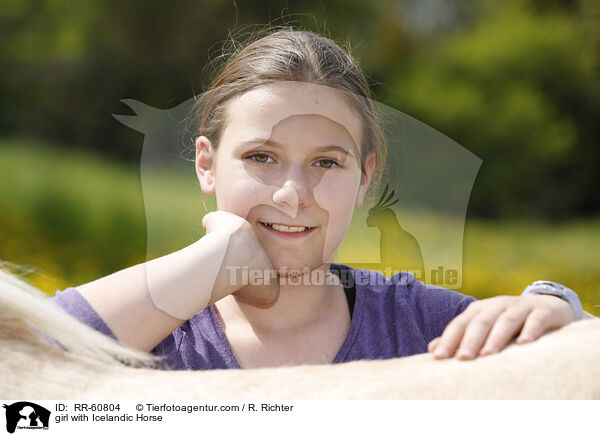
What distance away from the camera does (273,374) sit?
2.34 ft

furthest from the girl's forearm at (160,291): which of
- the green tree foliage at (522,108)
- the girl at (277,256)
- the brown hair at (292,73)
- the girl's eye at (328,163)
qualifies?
the green tree foliage at (522,108)

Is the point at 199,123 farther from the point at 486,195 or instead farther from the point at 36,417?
the point at 486,195

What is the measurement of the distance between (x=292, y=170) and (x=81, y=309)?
0.44m

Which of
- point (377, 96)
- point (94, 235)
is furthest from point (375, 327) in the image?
point (94, 235)

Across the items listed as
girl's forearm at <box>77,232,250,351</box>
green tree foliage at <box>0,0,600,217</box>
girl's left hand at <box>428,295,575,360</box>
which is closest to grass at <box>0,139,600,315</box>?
green tree foliage at <box>0,0,600,217</box>

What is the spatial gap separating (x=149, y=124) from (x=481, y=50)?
659 cm

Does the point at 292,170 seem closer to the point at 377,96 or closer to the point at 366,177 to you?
the point at 366,177

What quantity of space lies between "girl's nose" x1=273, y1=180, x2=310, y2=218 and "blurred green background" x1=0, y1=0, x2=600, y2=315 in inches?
18.5

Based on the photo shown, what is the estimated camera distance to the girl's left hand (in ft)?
2.33

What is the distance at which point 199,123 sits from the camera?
58.0 inches

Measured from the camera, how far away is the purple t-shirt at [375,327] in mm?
1151

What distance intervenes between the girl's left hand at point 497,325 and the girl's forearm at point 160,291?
40 cm

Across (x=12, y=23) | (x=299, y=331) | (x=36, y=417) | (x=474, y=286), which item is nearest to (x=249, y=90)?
(x=299, y=331)

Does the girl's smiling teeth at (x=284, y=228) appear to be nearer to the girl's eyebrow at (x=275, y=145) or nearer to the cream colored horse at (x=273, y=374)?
the girl's eyebrow at (x=275, y=145)
